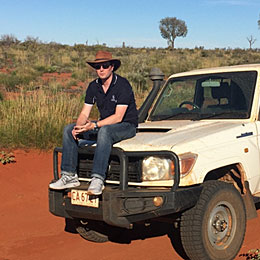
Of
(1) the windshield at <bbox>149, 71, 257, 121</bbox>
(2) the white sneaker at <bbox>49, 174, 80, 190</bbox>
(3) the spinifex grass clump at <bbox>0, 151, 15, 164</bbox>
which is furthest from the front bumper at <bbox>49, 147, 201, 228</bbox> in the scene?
(3) the spinifex grass clump at <bbox>0, 151, 15, 164</bbox>

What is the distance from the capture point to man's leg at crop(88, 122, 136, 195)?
403 centimetres

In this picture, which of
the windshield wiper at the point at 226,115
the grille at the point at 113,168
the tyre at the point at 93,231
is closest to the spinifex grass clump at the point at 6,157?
the tyre at the point at 93,231

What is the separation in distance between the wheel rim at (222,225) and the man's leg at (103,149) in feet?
3.52

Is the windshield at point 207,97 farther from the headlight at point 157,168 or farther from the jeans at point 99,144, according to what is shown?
the headlight at point 157,168

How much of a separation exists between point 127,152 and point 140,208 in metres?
0.53

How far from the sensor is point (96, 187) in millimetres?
3990

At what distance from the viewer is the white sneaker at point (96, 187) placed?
3969 mm

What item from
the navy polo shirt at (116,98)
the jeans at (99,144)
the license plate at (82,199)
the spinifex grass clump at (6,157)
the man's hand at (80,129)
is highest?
the navy polo shirt at (116,98)

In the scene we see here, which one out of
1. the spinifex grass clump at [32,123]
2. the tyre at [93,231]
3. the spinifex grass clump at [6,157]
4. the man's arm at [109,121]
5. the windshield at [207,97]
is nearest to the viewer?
the man's arm at [109,121]

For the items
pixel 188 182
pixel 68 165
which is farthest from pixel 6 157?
pixel 188 182

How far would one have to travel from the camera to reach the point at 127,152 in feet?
13.6

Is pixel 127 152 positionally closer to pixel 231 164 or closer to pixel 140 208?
pixel 140 208

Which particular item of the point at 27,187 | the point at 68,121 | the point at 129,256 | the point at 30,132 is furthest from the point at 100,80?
the point at 68,121

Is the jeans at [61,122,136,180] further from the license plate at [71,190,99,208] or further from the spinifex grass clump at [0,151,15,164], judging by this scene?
the spinifex grass clump at [0,151,15,164]
